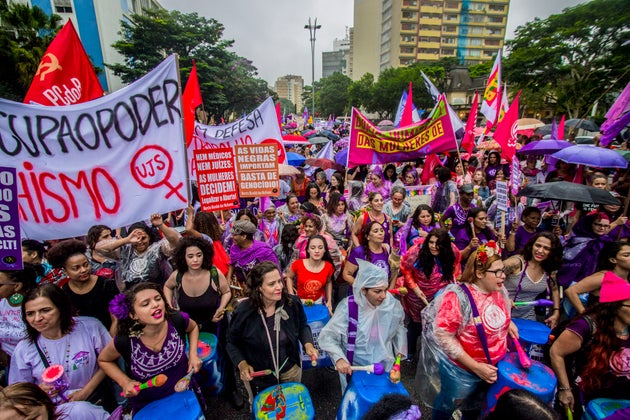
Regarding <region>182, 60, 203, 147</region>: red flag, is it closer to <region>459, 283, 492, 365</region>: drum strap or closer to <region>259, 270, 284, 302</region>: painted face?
<region>259, 270, 284, 302</region>: painted face

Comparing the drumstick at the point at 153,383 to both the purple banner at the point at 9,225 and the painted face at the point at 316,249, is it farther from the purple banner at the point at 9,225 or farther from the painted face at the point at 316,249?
the painted face at the point at 316,249

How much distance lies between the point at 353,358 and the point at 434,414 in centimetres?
89

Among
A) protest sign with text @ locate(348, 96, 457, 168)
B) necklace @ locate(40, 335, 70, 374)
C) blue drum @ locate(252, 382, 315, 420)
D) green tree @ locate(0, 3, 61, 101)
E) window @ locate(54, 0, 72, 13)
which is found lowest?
blue drum @ locate(252, 382, 315, 420)

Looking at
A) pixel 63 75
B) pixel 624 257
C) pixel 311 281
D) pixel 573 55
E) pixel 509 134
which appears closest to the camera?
pixel 624 257

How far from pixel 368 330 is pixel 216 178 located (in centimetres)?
281

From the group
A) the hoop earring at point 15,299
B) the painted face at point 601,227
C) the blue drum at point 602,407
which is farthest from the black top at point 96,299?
the painted face at point 601,227

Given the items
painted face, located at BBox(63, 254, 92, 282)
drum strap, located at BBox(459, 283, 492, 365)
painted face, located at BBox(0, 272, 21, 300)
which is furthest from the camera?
painted face, located at BBox(63, 254, 92, 282)

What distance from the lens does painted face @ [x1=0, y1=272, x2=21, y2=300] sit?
2.58 metres

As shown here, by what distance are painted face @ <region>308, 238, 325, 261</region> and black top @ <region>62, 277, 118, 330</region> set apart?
195 cm

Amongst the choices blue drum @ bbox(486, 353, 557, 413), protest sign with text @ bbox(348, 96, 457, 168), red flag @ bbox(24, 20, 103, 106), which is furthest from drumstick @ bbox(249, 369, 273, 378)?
protest sign with text @ bbox(348, 96, 457, 168)

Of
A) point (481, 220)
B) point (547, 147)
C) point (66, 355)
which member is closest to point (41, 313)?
point (66, 355)

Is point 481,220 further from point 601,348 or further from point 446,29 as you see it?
point 446,29

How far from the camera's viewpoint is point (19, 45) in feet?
56.1

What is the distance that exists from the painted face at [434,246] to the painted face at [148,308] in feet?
8.78
